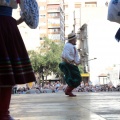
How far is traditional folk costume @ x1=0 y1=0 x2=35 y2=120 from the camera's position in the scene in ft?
12.7

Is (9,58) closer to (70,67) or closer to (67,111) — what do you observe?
(67,111)

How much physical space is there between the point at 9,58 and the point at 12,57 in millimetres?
44

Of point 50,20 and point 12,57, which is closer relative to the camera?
point 12,57

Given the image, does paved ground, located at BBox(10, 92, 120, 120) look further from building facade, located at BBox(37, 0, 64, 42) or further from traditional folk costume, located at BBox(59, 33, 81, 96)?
building facade, located at BBox(37, 0, 64, 42)

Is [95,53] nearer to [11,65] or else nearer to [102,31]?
[102,31]

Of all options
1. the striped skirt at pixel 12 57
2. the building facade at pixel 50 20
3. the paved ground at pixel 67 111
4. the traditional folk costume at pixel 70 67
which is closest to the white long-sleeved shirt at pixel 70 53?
the traditional folk costume at pixel 70 67

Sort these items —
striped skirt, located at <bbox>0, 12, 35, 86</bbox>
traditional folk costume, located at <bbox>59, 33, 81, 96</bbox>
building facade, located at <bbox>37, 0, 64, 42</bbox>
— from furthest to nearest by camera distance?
building facade, located at <bbox>37, 0, 64, 42</bbox> < traditional folk costume, located at <bbox>59, 33, 81, 96</bbox> < striped skirt, located at <bbox>0, 12, 35, 86</bbox>

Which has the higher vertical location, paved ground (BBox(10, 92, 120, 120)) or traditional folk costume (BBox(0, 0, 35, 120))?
traditional folk costume (BBox(0, 0, 35, 120))

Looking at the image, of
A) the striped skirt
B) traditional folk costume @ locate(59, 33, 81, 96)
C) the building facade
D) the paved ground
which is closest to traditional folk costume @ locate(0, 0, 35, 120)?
the striped skirt

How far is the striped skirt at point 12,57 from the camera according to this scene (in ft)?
12.7

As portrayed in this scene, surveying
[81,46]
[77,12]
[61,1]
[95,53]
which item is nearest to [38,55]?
[95,53]

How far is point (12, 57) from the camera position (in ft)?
13.1

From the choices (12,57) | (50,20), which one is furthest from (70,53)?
(50,20)

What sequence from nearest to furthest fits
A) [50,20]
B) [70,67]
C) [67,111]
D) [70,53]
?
[67,111], [70,67], [70,53], [50,20]
